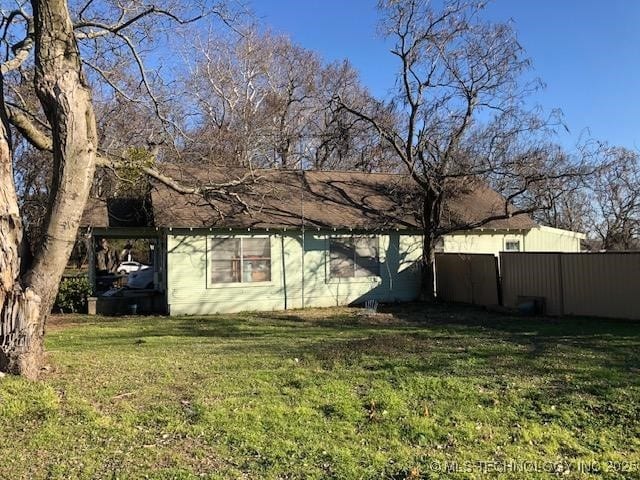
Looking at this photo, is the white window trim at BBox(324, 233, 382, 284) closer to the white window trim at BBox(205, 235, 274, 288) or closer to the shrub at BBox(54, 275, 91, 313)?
the white window trim at BBox(205, 235, 274, 288)

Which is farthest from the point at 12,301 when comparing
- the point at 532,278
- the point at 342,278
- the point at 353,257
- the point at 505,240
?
the point at 505,240

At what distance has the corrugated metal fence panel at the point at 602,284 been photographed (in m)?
13.4

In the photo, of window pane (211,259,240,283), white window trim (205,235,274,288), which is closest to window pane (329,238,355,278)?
white window trim (205,235,274,288)

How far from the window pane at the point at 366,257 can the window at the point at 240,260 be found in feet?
10.1

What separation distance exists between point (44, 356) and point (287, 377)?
3.55 metres

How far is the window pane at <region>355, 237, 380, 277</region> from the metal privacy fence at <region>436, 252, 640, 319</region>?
250 centimetres

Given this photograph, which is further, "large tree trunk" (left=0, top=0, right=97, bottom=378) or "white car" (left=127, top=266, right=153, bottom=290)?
"white car" (left=127, top=266, right=153, bottom=290)

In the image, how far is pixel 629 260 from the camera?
13422 millimetres

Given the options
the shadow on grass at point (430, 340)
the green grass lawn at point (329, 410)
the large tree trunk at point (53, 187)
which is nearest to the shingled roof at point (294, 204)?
the shadow on grass at point (430, 340)

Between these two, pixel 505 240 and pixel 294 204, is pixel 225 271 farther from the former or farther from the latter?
pixel 505 240

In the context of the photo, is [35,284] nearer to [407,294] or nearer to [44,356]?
[44,356]

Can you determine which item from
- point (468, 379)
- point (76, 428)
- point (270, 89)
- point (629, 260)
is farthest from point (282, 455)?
point (270, 89)

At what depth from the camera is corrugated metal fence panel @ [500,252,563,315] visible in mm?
15023

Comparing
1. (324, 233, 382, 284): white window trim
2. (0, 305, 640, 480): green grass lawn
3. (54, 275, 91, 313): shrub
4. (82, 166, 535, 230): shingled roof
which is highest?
(82, 166, 535, 230): shingled roof
